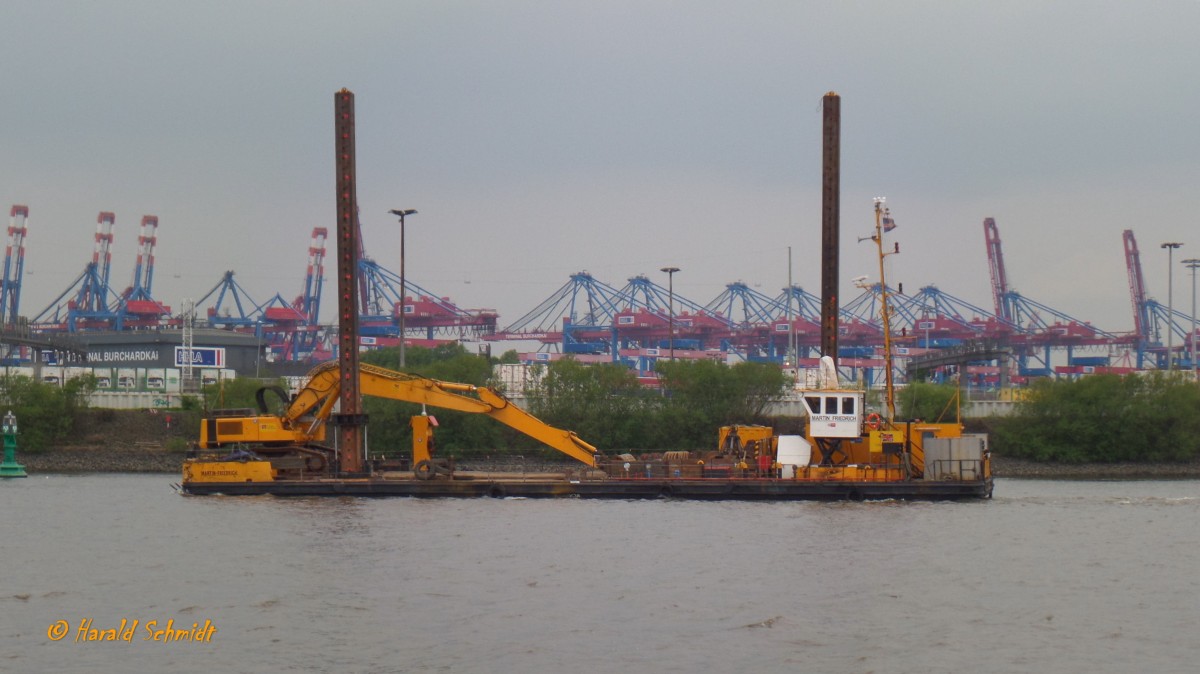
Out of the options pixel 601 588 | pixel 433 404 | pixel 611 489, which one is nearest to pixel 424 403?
pixel 433 404

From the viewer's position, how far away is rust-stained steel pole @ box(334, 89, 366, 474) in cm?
5409

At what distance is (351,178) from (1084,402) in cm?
4913

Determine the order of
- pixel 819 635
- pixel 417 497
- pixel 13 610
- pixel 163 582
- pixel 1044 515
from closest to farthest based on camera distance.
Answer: pixel 819 635
pixel 13 610
pixel 163 582
pixel 1044 515
pixel 417 497

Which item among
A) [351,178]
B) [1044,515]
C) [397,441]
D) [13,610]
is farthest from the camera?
[397,441]

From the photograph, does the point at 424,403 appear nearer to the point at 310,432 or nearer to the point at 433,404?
the point at 433,404

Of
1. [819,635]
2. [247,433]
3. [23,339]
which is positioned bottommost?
[819,635]

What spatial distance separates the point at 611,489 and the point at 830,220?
47.6ft

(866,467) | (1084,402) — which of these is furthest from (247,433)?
(1084,402)

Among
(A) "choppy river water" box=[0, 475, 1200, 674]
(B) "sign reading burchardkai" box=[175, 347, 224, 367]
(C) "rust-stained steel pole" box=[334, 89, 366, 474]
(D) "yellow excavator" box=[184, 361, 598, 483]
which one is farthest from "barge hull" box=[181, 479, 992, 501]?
(B) "sign reading burchardkai" box=[175, 347, 224, 367]

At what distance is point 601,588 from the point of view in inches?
1188

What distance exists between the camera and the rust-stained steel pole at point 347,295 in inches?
2130

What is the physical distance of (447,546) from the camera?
122 feet

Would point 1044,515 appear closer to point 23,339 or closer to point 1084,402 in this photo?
point 1084,402

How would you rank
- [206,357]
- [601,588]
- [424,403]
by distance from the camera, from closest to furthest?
1. [601,588]
2. [424,403]
3. [206,357]
